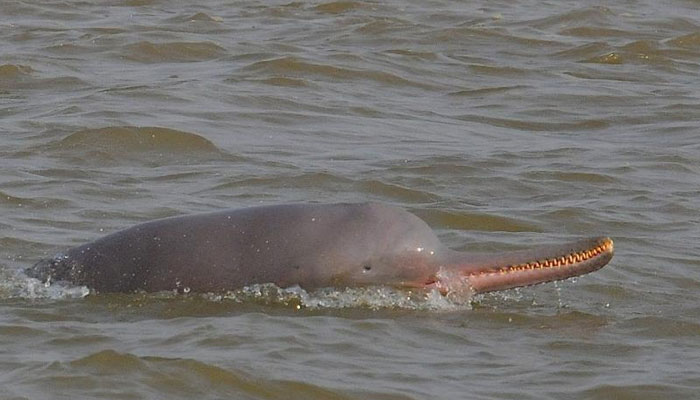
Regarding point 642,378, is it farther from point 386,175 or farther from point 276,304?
point 386,175

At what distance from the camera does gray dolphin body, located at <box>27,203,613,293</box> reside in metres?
9.49

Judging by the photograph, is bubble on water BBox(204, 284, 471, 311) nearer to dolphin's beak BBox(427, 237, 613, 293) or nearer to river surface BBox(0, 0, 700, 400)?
river surface BBox(0, 0, 700, 400)

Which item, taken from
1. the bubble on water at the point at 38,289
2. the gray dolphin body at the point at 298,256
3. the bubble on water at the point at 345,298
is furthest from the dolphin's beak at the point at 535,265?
the bubble on water at the point at 38,289

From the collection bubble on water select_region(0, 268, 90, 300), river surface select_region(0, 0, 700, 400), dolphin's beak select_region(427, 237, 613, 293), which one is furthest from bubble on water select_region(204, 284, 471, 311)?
bubble on water select_region(0, 268, 90, 300)

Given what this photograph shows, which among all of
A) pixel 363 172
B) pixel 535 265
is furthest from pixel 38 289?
pixel 363 172

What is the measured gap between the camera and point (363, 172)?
13.3 meters

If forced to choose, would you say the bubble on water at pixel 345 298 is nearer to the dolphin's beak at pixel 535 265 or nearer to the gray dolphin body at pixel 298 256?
the gray dolphin body at pixel 298 256

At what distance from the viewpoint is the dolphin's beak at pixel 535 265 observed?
926 cm

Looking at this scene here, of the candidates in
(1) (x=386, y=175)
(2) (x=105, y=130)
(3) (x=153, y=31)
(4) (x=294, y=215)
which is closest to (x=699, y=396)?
(4) (x=294, y=215)

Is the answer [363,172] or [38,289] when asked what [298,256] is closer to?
[38,289]

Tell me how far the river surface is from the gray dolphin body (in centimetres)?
10

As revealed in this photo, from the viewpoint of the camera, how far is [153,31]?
1989 centimetres

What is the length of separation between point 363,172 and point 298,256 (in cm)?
389

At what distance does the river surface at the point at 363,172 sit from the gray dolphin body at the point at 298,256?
0.10m
